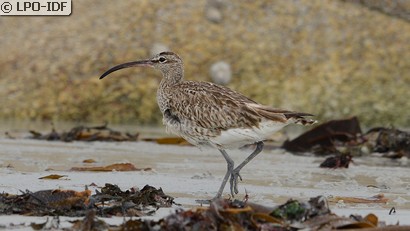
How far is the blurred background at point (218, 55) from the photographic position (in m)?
13.6

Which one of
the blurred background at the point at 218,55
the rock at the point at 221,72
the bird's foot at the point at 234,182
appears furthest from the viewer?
the rock at the point at 221,72

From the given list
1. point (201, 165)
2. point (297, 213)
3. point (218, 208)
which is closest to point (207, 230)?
point (218, 208)

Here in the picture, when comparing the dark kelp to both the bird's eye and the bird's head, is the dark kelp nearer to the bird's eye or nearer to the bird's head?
the bird's head

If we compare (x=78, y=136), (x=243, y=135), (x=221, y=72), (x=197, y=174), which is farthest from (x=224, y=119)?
(x=221, y=72)

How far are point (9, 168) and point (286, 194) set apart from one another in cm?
233

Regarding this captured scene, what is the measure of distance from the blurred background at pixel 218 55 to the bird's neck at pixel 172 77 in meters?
5.48

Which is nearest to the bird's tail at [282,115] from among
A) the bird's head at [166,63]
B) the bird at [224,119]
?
the bird at [224,119]

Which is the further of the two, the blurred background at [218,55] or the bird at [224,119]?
the blurred background at [218,55]

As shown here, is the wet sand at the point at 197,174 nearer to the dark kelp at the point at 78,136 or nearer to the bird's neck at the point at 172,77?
the dark kelp at the point at 78,136

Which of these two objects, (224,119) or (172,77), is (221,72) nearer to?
(172,77)

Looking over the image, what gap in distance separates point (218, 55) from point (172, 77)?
20.9 feet

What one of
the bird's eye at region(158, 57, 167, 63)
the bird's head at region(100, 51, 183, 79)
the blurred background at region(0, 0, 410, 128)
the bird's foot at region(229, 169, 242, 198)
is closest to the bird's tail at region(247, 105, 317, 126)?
the bird's foot at region(229, 169, 242, 198)

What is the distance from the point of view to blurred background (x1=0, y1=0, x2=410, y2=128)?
44.5 feet

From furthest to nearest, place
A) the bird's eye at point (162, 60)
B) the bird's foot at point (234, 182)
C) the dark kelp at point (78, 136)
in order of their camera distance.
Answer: the dark kelp at point (78, 136) → the bird's eye at point (162, 60) → the bird's foot at point (234, 182)
